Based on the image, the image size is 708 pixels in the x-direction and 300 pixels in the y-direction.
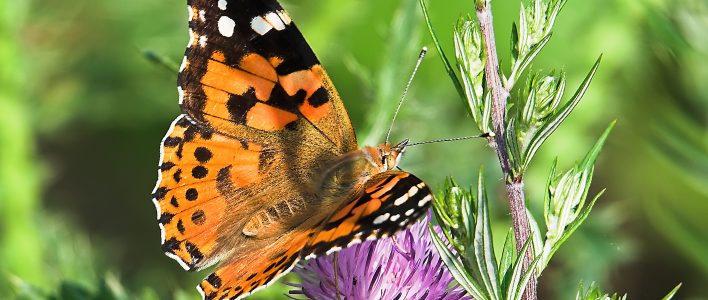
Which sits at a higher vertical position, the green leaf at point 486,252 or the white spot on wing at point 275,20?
the white spot on wing at point 275,20

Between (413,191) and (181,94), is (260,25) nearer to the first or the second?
(181,94)

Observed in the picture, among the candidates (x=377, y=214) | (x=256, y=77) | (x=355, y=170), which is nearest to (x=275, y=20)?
(x=256, y=77)

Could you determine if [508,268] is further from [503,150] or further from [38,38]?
[38,38]

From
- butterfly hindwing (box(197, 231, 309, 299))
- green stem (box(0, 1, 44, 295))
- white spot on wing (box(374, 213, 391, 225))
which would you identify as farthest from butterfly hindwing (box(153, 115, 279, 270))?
green stem (box(0, 1, 44, 295))

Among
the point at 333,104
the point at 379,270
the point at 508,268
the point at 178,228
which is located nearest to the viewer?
the point at 508,268

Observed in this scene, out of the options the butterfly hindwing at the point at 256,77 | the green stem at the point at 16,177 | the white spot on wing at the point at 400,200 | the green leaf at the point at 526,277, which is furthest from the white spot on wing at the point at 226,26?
the green stem at the point at 16,177

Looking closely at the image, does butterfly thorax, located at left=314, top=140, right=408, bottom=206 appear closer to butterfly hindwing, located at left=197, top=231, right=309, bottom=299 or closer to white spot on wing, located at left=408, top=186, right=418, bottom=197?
butterfly hindwing, located at left=197, top=231, right=309, bottom=299

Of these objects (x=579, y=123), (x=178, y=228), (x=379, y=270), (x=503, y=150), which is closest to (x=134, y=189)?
(x=579, y=123)

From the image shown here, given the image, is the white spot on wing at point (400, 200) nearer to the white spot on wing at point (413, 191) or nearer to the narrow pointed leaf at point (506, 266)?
the white spot on wing at point (413, 191)
